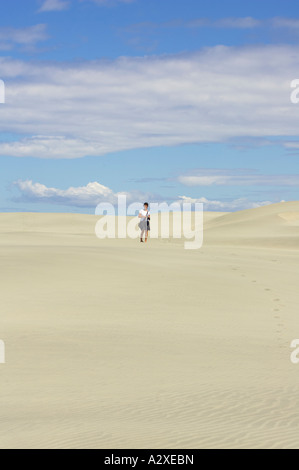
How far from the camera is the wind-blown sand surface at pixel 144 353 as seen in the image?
5.84 meters

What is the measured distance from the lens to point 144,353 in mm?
9336

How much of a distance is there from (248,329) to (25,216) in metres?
68.0

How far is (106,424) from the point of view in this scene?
19.6ft

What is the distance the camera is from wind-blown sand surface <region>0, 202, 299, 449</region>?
19.2 ft

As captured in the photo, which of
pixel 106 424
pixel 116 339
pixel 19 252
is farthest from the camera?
pixel 19 252

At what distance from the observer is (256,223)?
48.1m
